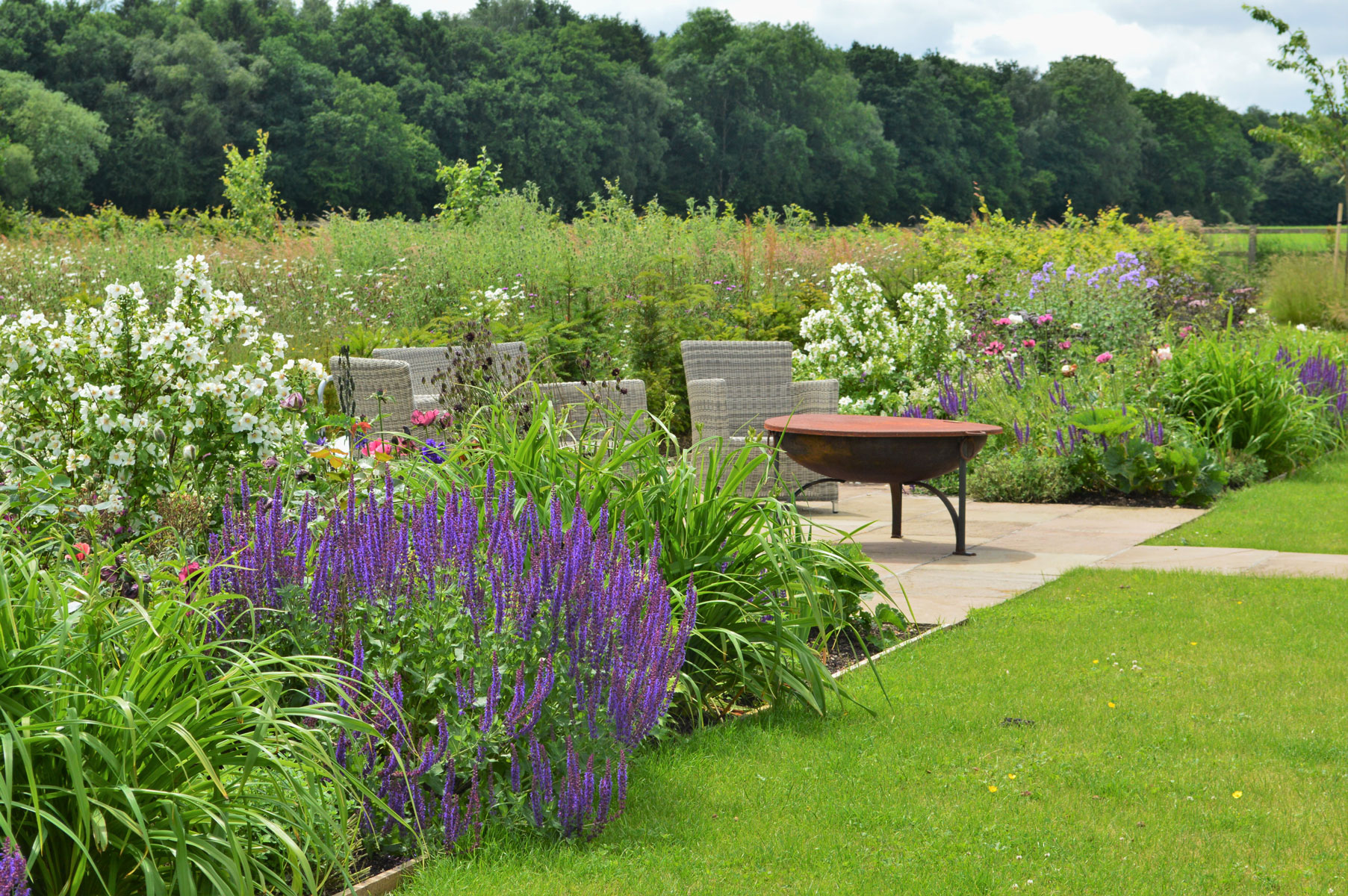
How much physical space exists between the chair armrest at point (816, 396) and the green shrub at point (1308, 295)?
10842mm

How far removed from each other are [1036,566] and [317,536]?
12.6ft

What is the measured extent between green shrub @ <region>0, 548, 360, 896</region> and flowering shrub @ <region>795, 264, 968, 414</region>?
733cm

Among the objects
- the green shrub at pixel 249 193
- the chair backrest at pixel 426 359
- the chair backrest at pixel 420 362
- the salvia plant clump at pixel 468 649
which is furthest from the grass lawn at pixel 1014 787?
the green shrub at pixel 249 193

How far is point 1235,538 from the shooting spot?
252 inches

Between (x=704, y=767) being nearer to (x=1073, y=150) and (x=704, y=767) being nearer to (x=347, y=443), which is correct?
(x=347, y=443)

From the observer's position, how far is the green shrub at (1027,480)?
788cm

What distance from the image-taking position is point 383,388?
19.6 feet

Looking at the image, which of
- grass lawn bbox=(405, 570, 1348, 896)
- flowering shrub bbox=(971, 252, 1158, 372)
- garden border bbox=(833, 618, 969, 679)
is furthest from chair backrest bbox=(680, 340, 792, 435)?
grass lawn bbox=(405, 570, 1348, 896)

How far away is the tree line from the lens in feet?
Result: 126

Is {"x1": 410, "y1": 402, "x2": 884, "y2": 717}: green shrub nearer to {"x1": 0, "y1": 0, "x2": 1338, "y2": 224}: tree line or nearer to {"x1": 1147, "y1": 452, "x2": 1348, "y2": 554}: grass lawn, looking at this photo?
{"x1": 1147, "y1": 452, "x2": 1348, "y2": 554}: grass lawn

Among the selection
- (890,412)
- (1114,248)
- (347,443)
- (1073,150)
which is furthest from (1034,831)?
(1073,150)

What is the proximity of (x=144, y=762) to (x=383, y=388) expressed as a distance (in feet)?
13.4

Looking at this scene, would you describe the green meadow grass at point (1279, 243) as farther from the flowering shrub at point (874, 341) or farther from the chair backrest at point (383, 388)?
the chair backrest at point (383, 388)

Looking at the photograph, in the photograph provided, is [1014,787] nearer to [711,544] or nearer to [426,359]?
[711,544]
